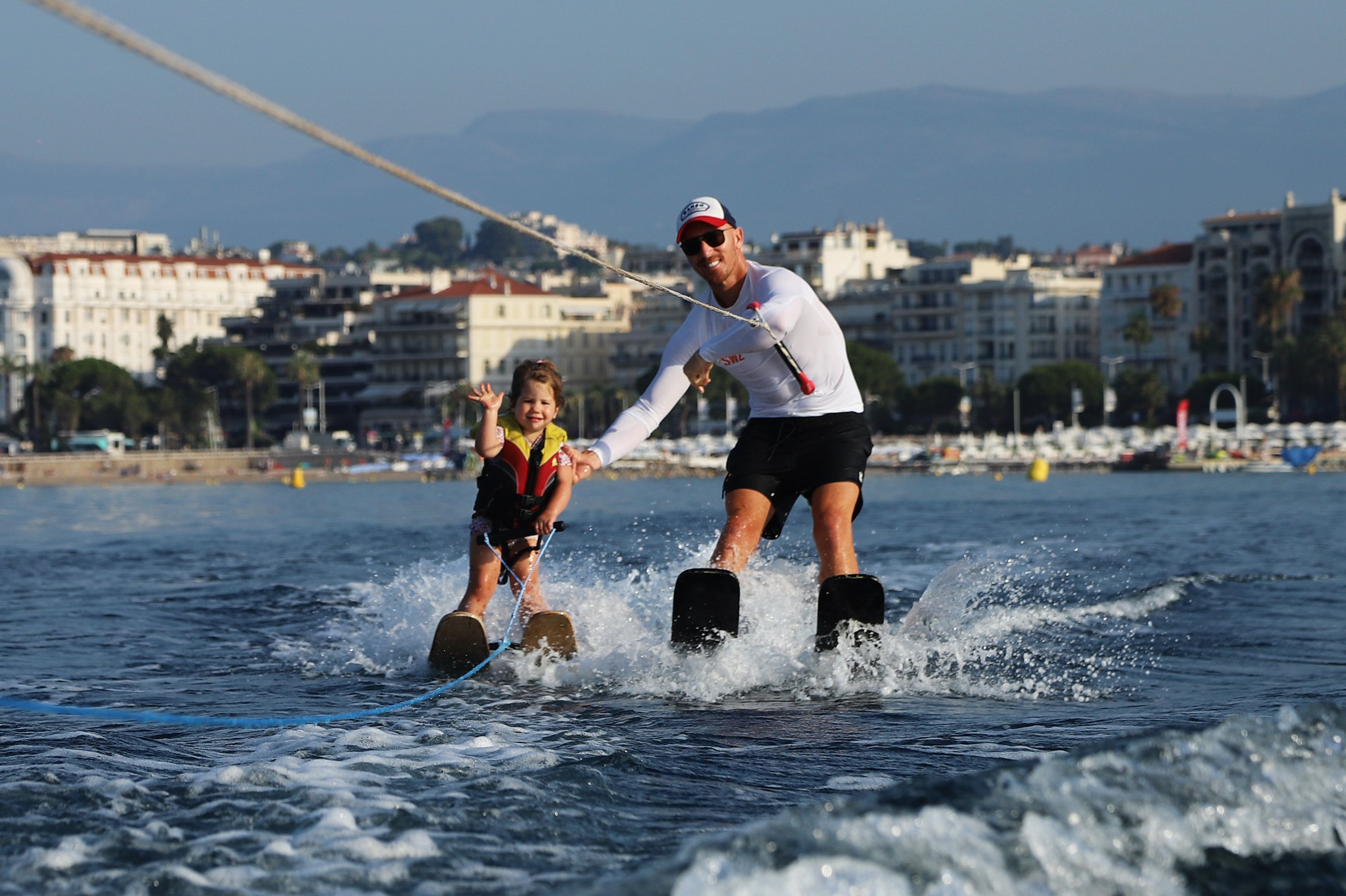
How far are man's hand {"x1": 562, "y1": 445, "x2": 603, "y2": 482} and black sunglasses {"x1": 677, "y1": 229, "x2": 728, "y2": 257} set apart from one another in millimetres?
→ 997

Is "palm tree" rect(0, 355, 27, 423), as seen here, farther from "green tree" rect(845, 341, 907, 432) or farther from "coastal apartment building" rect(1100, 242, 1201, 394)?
"coastal apartment building" rect(1100, 242, 1201, 394)

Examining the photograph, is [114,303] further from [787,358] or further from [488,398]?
[787,358]

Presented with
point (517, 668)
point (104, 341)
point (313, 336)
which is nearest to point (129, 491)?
point (517, 668)

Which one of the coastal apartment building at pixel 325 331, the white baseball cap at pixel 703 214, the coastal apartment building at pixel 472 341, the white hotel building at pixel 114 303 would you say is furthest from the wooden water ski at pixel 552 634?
the white hotel building at pixel 114 303

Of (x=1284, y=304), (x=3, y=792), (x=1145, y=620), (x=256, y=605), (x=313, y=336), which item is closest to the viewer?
(x=3, y=792)

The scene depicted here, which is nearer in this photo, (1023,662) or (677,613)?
(677,613)

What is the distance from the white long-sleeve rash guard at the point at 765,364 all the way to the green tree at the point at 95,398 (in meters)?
125

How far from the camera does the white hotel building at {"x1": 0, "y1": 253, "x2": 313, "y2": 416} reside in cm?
16150

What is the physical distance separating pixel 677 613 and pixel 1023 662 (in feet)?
6.20

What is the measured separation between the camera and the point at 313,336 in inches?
6117

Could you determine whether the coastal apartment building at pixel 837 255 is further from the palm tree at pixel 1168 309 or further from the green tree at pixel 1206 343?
the green tree at pixel 1206 343

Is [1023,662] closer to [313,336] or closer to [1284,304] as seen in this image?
[1284,304]

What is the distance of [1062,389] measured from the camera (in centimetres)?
11506

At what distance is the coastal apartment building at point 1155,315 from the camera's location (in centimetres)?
12862
